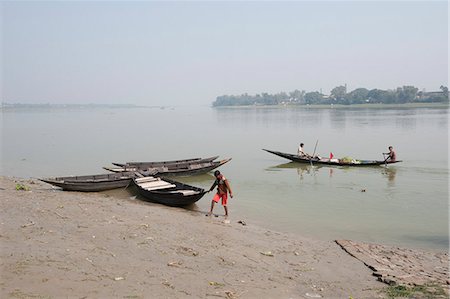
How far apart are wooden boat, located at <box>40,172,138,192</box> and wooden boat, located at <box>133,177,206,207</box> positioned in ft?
1.87

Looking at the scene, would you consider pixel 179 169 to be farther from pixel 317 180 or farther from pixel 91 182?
pixel 317 180

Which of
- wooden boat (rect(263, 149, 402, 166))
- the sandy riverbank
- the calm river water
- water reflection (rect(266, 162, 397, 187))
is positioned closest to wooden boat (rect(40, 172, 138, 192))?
the calm river water

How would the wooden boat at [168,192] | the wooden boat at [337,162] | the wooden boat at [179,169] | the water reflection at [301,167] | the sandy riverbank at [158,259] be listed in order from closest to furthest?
the sandy riverbank at [158,259]
the wooden boat at [168,192]
the wooden boat at [179,169]
the water reflection at [301,167]
the wooden boat at [337,162]

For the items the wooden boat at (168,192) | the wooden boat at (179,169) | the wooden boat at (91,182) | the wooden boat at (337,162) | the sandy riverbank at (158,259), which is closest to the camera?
the sandy riverbank at (158,259)

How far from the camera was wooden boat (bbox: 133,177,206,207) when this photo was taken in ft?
38.3

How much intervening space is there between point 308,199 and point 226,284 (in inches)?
333

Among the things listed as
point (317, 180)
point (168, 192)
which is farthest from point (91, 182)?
point (317, 180)

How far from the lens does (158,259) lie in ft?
22.3

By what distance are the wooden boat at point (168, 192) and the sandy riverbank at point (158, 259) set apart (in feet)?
4.04

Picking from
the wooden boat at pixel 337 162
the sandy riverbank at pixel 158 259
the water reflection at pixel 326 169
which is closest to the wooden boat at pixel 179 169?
the water reflection at pixel 326 169

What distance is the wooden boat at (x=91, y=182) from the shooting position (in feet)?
44.1

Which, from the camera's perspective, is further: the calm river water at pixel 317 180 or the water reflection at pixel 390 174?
the water reflection at pixel 390 174

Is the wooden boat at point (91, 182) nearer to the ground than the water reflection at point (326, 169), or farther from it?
farther from it

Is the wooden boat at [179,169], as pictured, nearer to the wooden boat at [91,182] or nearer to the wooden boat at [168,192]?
the wooden boat at [91,182]
